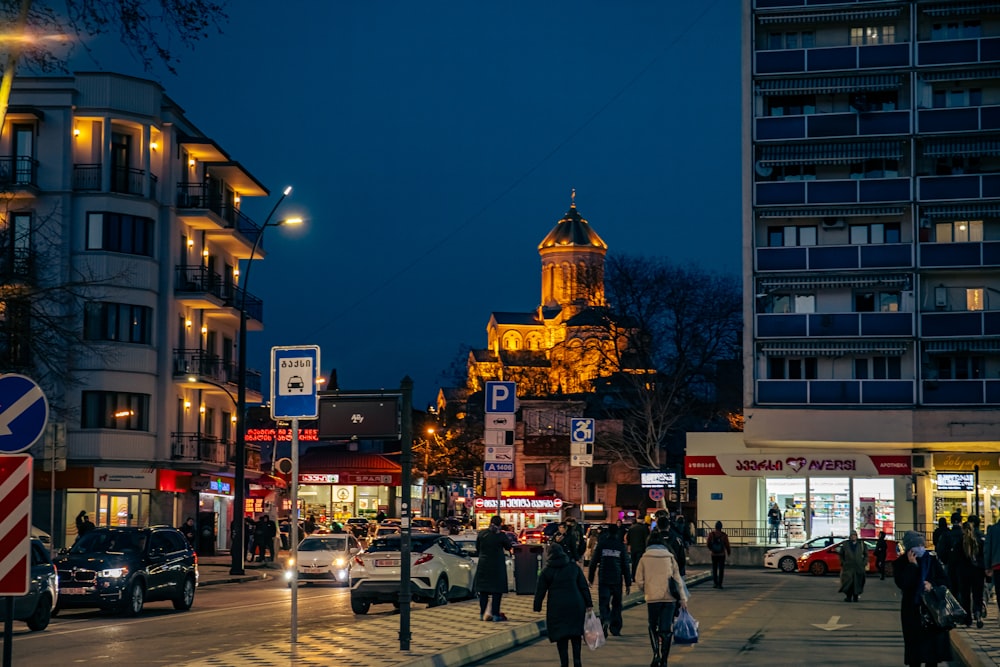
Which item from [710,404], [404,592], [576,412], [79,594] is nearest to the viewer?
[404,592]

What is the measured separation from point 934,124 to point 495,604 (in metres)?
A: 41.8

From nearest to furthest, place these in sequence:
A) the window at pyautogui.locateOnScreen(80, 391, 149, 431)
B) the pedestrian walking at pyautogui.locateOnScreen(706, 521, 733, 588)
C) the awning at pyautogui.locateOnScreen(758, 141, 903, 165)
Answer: the pedestrian walking at pyautogui.locateOnScreen(706, 521, 733, 588), the window at pyautogui.locateOnScreen(80, 391, 149, 431), the awning at pyautogui.locateOnScreen(758, 141, 903, 165)

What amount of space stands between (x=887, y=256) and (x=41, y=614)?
4304 cm

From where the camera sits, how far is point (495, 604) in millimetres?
22781

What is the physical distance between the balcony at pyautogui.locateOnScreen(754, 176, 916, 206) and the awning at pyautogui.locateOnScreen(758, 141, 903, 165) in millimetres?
977

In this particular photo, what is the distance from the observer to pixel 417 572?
1109 inches

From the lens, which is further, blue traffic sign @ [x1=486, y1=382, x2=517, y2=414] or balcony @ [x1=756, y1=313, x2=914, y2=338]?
balcony @ [x1=756, y1=313, x2=914, y2=338]

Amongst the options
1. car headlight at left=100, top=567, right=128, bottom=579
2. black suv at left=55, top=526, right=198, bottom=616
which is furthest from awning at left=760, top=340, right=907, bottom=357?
car headlight at left=100, top=567, right=128, bottom=579

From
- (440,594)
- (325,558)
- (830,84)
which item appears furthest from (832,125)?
(440,594)

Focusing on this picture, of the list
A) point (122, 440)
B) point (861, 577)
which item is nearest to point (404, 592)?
point (861, 577)

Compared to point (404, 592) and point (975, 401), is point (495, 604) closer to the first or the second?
point (404, 592)

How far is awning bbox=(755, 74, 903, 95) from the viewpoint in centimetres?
5984

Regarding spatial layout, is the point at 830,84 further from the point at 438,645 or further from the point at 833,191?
the point at 438,645

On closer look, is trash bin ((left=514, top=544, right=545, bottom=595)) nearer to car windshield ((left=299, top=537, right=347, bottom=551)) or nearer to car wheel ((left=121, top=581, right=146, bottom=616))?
car wheel ((left=121, top=581, right=146, bottom=616))
